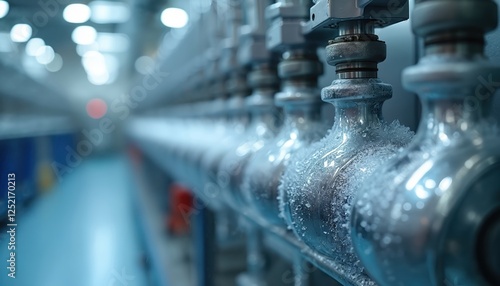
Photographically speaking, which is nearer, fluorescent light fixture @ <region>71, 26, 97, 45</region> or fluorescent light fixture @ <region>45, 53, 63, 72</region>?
fluorescent light fixture @ <region>71, 26, 97, 45</region>

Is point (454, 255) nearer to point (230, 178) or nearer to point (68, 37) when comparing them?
point (230, 178)

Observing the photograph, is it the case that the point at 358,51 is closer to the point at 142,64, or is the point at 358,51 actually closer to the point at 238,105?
the point at 238,105

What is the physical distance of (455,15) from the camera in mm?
292

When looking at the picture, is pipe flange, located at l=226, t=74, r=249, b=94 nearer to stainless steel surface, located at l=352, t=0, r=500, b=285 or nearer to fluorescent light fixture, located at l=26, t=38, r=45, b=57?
stainless steel surface, located at l=352, t=0, r=500, b=285

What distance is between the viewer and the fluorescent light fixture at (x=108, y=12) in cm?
302

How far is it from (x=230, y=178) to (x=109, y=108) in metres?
9.06

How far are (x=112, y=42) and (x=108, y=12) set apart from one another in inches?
72.4

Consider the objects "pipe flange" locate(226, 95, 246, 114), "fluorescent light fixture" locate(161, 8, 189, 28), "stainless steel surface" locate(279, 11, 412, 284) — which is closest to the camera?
"stainless steel surface" locate(279, 11, 412, 284)

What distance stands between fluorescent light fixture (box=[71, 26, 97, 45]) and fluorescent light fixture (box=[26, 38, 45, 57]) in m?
0.28

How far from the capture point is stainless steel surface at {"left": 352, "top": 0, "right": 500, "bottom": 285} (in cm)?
28

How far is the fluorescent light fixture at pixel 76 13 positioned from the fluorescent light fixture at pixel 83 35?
34 centimetres

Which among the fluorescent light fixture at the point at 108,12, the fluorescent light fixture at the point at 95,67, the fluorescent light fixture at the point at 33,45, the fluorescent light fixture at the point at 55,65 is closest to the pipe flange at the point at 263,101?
the fluorescent light fixture at the point at 108,12

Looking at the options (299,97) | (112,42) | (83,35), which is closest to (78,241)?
(83,35)

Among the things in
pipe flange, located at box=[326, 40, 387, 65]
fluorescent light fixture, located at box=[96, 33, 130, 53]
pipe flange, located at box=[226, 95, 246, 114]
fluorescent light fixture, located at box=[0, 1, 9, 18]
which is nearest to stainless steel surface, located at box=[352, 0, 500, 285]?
pipe flange, located at box=[326, 40, 387, 65]
